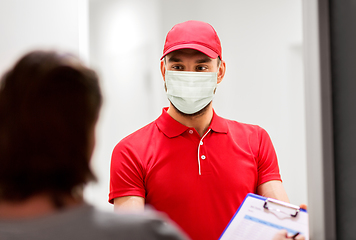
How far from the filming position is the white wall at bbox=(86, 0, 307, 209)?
2098 millimetres

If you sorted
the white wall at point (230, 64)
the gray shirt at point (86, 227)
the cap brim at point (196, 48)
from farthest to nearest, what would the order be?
the white wall at point (230, 64), the cap brim at point (196, 48), the gray shirt at point (86, 227)

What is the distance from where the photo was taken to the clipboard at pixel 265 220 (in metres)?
0.88

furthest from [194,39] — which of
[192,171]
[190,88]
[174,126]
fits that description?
[192,171]

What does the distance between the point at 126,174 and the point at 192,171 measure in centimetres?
26

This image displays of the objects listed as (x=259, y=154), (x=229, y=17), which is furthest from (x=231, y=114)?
(x=259, y=154)

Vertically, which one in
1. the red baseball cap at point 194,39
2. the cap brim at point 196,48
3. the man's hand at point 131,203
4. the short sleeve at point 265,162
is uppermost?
the red baseball cap at point 194,39

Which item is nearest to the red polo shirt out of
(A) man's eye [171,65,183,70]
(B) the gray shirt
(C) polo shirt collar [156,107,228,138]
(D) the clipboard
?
(C) polo shirt collar [156,107,228,138]

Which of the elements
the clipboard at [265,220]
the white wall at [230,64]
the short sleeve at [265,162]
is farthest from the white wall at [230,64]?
the clipboard at [265,220]

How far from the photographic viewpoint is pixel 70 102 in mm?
541

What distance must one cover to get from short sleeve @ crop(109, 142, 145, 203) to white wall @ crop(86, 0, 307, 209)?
0.77m

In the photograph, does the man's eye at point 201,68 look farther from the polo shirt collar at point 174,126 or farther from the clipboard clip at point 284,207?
the clipboard clip at point 284,207

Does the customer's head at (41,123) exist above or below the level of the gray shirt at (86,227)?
Result: above

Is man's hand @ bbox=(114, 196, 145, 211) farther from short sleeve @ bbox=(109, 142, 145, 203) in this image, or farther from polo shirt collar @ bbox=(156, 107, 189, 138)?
polo shirt collar @ bbox=(156, 107, 189, 138)

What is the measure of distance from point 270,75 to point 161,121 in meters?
1.02
